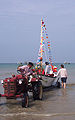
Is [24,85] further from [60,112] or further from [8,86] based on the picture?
[60,112]

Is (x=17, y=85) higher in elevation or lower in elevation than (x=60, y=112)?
higher

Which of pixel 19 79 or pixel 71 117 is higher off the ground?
pixel 19 79

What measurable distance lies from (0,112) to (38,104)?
72.0 inches

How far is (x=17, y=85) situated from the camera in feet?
26.0

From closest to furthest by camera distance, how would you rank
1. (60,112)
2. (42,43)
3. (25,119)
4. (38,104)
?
(25,119) → (60,112) → (38,104) → (42,43)

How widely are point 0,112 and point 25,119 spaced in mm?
1326

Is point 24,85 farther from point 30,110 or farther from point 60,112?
point 60,112

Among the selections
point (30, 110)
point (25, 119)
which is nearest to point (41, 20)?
point (30, 110)

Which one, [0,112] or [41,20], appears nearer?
[0,112]

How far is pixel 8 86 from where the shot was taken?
7773 mm

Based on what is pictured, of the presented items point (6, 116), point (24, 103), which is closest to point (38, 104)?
point (24, 103)

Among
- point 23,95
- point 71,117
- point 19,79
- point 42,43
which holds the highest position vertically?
point 42,43

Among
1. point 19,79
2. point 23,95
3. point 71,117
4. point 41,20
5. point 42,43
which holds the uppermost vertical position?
point 41,20

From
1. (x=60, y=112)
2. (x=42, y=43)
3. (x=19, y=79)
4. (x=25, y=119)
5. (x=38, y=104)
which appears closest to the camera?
(x=25, y=119)
